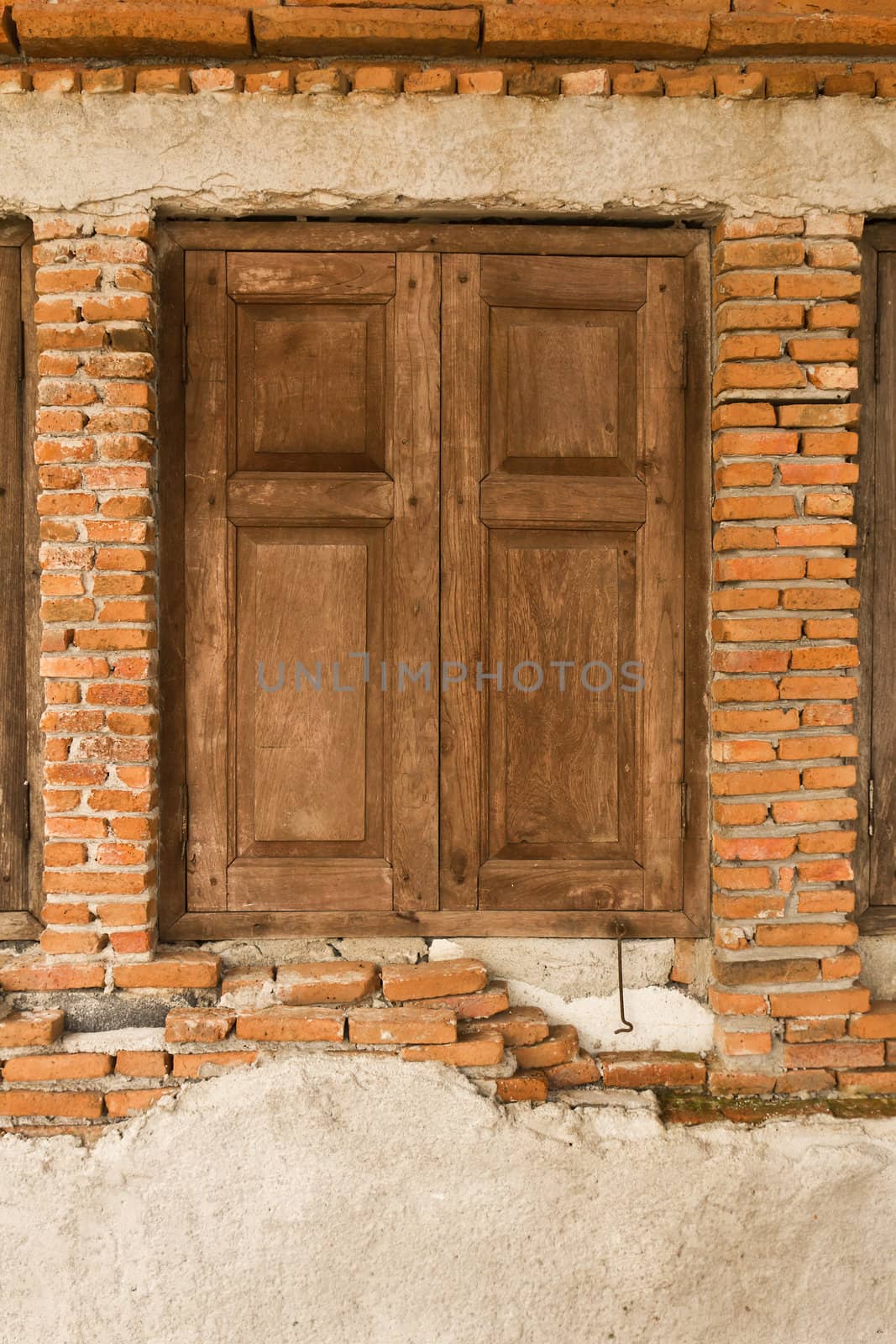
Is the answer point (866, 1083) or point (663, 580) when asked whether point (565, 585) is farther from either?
point (866, 1083)

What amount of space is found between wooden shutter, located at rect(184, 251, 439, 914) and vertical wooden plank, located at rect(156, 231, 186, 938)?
0.10 feet

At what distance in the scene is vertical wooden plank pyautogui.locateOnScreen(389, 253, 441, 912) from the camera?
2.69 m

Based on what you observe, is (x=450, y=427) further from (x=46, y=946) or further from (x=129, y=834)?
(x=46, y=946)

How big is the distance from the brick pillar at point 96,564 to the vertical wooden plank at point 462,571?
2.77ft

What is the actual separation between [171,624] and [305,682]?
16.8 inches

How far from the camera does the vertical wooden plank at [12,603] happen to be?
2717 millimetres

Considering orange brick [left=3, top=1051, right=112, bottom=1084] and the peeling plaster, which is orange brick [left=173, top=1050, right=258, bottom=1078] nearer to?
orange brick [left=3, top=1051, right=112, bottom=1084]

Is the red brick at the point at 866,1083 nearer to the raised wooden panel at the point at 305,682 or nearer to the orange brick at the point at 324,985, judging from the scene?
the orange brick at the point at 324,985

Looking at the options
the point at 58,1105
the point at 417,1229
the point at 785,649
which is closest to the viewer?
the point at 417,1229

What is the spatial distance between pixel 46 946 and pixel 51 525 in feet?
3.89

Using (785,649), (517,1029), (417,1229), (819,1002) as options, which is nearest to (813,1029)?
(819,1002)

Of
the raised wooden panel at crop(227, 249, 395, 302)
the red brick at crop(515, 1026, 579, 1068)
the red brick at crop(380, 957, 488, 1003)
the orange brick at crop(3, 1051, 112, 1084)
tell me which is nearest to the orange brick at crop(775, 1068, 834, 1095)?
the red brick at crop(515, 1026, 579, 1068)

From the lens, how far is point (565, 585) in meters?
2.73

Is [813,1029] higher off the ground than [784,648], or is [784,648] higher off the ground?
[784,648]
